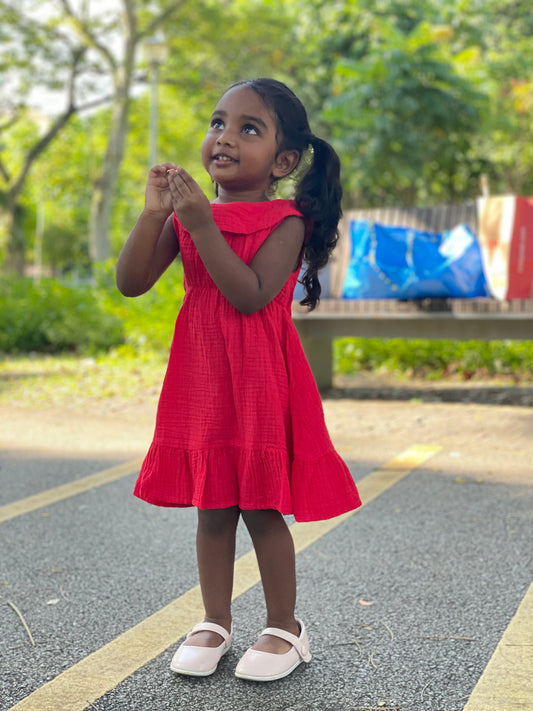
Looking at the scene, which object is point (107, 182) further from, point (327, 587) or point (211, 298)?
point (211, 298)

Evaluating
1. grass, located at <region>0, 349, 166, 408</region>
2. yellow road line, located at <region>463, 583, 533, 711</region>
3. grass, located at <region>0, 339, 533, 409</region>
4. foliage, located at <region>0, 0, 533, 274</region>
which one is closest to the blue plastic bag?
grass, located at <region>0, 339, 533, 409</region>

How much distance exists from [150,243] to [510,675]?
1382 millimetres

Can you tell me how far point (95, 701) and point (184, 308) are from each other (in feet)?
3.12

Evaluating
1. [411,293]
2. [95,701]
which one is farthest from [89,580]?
[411,293]

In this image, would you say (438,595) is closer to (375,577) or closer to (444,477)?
(375,577)

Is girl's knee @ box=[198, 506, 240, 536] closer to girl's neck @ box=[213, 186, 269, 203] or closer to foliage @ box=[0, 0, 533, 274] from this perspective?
girl's neck @ box=[213, 186, 269, 203]

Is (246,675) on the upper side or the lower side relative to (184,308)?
lower

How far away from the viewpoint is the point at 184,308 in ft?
7.05

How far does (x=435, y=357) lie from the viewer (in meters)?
8.16

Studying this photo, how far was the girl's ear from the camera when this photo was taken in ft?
7.22

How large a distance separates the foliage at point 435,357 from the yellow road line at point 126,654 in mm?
5069

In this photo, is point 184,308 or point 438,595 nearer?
point 184,308

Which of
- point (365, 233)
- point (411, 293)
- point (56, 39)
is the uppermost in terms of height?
point (56, 39)

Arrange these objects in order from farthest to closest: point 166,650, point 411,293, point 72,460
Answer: point 411,293 < point 72,460 < point 166,650
